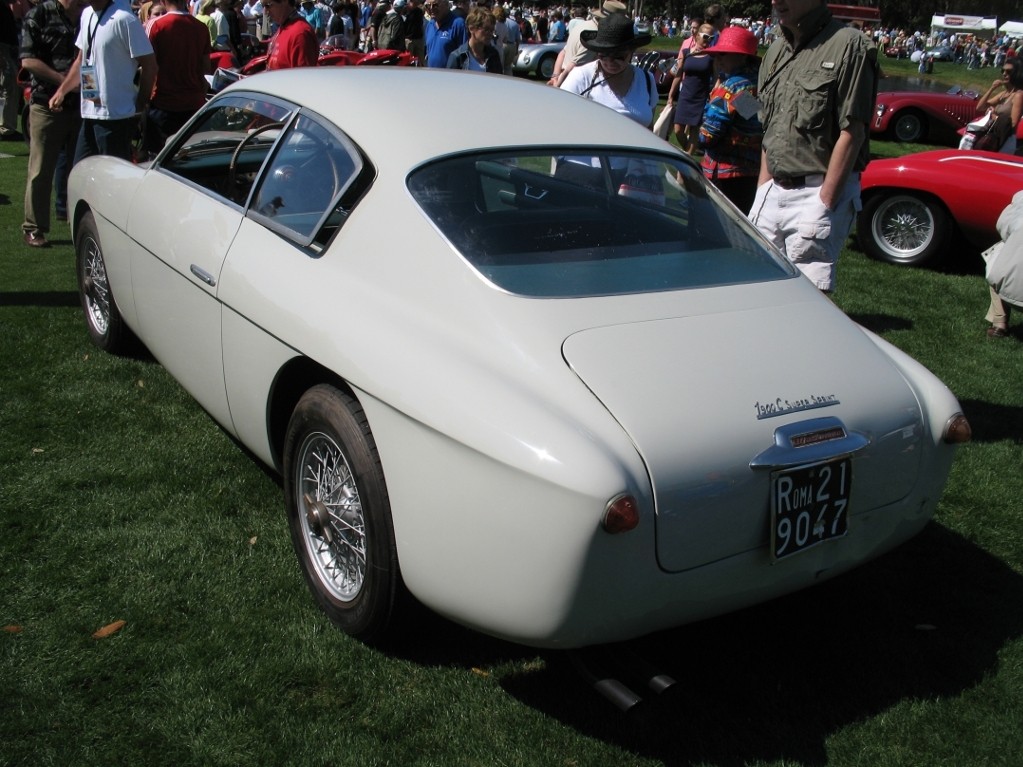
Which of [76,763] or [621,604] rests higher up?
[621,604]

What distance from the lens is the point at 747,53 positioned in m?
6.21

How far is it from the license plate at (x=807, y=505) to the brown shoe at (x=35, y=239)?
6.82 metres

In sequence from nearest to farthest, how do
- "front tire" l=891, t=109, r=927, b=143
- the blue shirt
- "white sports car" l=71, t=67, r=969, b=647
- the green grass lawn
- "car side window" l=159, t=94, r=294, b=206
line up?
1. "white sports car" l=71, t=67, r=969, b=647
2. the green grass lawn
3. "car side window" l=159, t=94, r=294, b=206
4. the blue shirt
5. "front tire" l=891, t=109, r=927, b=143

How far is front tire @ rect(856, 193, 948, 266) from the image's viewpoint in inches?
332

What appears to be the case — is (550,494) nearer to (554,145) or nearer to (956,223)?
(554,145)

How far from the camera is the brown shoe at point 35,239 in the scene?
7.75 metres

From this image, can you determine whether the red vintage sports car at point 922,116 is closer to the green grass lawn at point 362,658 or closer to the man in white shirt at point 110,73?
the man in white shirt at point 110,73

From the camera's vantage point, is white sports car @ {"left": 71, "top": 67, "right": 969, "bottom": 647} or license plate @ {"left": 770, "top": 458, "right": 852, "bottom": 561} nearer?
white sports car @ {"left": 71, "top": 67, "right": 969, "bottom": 647}

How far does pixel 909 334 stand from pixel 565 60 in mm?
4052

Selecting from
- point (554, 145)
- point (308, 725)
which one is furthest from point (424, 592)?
point (554, 145)

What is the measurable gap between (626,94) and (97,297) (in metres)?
3.37

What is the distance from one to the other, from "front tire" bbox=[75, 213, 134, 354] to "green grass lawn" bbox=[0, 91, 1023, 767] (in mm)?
907

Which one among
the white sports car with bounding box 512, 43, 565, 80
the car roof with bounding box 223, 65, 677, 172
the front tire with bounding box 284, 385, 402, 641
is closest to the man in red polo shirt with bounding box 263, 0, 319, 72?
the car roof with bounding box 223, 65, 677, 172

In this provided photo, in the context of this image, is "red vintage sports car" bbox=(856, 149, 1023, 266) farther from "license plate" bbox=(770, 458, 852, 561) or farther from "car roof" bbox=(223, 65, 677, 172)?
"license plate" bbox=(770, 458, 852, 561)
